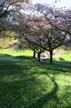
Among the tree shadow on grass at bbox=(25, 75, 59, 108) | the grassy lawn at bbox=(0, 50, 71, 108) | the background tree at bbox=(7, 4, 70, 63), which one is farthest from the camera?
the background tree at bbox=(7, 4, 70, 63)

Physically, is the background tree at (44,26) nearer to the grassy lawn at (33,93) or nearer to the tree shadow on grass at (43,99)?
the grassy lawn at (33,93)

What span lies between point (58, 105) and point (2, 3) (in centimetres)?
2639

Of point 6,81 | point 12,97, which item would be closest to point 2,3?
point 6,81

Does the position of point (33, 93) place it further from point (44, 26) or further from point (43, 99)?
point (44, 26)

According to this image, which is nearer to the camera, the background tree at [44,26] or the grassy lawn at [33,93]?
the grassy lawn at [33,93]

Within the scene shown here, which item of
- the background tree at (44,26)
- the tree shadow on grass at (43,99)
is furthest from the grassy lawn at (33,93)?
the background tree at (44,26)

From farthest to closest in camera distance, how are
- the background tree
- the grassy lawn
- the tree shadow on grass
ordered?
the background tree, the grassy lawn, the tree shadow on grass

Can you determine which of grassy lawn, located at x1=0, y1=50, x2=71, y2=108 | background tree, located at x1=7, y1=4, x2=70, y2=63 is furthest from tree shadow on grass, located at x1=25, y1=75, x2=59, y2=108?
background tree, located at x1=7, y1=4, x2=70, y2=63

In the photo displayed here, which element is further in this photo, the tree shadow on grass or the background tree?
the background tree

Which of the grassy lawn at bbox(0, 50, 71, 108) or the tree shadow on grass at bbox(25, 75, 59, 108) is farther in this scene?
the grassy lawn at bbox(0, 50, 71, 108)

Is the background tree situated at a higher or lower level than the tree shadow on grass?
higher

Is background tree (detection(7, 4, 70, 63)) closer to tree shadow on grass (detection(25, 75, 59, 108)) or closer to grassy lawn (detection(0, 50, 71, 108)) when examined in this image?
grassy lawn (detection(0, 50, 71, 108))

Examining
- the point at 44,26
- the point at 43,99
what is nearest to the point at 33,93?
the point at 43,99

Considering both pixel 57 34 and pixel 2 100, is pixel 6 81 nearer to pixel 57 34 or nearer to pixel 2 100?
pixel 2 100
